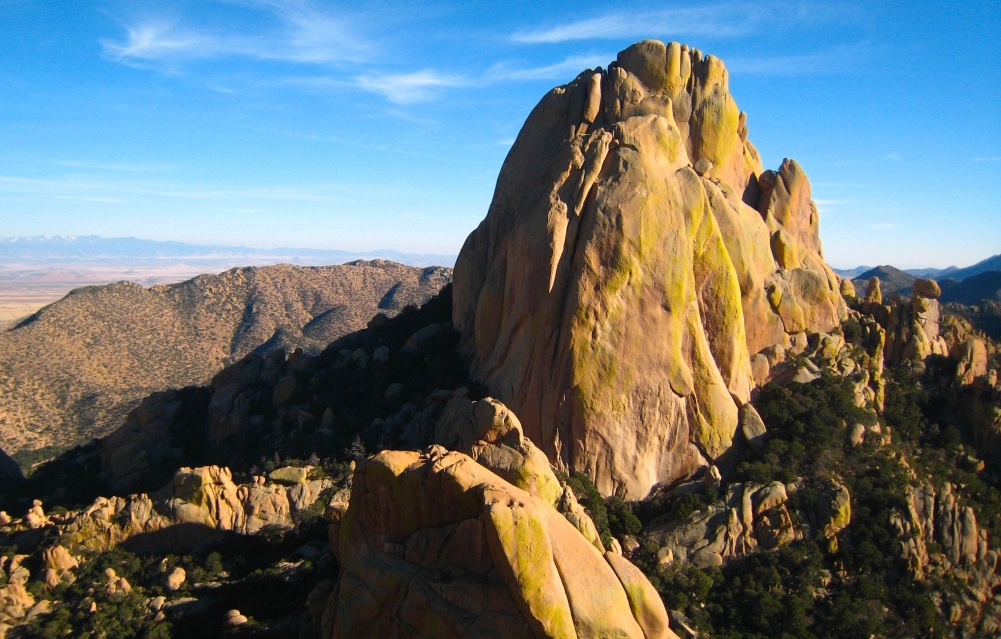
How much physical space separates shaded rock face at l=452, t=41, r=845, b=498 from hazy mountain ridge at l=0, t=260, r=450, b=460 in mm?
55255

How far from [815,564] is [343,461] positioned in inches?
1047

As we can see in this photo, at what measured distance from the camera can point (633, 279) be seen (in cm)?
3669

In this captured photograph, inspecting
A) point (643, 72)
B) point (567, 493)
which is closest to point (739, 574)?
point (567, 493)

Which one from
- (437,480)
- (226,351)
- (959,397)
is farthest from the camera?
(226,351)

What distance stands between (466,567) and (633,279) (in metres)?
19.7

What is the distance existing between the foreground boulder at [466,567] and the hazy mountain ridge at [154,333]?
206 ft

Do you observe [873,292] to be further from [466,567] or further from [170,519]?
Answer: [170,519]

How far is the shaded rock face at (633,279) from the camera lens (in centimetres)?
3628

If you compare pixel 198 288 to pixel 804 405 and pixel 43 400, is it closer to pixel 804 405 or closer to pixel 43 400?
pixel 43 400

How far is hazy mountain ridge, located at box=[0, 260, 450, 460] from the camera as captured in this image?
79.3m

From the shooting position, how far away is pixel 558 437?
3622 cm

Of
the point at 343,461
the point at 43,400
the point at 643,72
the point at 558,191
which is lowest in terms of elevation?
the point at 43,400

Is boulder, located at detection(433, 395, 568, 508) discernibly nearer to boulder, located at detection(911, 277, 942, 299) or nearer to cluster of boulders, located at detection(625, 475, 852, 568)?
cluster of boulders, located at detection(625, 475, 852, 568)

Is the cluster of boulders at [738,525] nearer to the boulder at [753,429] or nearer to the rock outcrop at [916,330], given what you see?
the boulder at [753,429]
